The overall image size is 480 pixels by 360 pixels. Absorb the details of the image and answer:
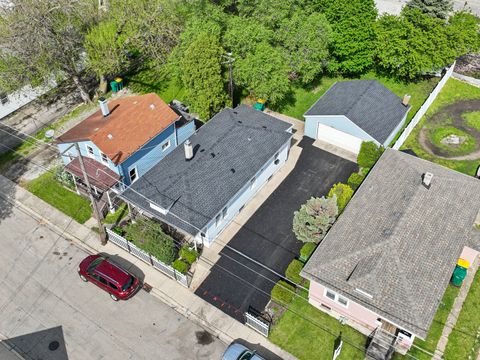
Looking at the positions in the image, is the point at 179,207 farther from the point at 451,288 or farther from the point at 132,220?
the point at 451,288

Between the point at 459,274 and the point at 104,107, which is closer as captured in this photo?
the point at 459,274

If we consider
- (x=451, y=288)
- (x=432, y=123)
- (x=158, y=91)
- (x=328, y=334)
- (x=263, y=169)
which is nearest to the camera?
(x=328, y=334)

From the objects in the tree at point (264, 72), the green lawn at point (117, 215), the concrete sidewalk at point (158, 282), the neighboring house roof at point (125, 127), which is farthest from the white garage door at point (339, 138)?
the concrete sidewalk at point (158, 282)

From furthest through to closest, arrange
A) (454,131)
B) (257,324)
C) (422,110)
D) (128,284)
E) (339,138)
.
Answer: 1. (422,110)
2. (454,131)
3. (339,138)
4. (128,284)
5. (257,324)

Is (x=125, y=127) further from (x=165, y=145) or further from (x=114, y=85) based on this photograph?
(x=114, y=85)

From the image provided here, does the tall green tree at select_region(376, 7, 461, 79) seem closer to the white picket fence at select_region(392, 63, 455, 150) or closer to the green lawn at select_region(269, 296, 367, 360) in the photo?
the white picket fence at select_region(392, 63, 455, 150)

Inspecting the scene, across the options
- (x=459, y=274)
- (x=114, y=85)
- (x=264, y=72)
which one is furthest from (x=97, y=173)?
(x=459, y=274)

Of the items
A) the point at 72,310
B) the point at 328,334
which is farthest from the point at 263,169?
Result: the point at 72,310
